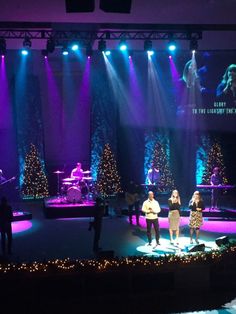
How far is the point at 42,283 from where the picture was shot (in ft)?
32.4

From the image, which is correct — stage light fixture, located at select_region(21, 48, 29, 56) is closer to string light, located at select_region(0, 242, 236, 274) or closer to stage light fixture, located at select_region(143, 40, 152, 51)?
stage light fixture, located at select_region(143, 40, 152, 51)

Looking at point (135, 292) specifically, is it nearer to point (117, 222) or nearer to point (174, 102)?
point (117, 222)

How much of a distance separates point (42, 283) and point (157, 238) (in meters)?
4.28

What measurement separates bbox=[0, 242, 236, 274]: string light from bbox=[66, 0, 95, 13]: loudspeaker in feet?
17.6

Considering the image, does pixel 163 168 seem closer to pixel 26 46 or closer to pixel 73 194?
pixel 73 194

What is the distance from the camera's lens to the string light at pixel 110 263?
9.87 m

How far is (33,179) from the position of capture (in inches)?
831

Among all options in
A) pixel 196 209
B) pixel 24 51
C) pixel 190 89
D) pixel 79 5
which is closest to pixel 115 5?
pixel 79 5

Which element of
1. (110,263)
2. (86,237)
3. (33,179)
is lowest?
(86,237)

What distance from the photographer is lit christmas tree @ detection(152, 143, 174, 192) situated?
860 inches

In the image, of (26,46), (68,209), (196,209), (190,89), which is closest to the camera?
(196,209)

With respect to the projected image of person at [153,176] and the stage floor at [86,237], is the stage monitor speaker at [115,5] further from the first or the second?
the projected image of person at [153,176]

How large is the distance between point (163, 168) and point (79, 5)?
13752mm

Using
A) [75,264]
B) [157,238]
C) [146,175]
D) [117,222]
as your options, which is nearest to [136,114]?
[146,175]
